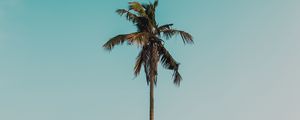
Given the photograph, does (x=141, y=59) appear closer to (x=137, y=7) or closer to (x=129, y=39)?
(x=129, y=39)

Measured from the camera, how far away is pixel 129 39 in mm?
26438

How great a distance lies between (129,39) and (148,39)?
1.19m

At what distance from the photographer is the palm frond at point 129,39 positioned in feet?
86.1

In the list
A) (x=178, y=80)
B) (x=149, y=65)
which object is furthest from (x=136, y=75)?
(x=178, y=80)

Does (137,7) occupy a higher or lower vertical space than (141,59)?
higher

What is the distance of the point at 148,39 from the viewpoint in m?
26.7

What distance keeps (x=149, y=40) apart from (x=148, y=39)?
218 millimetres

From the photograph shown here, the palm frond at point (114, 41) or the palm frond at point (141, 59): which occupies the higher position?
the palm frond at point (114, 41)

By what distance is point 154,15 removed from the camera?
27.9 m

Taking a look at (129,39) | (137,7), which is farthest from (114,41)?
(137,7)

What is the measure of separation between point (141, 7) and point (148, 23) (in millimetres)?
1416

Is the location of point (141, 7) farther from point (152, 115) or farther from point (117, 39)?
point (152, 115)

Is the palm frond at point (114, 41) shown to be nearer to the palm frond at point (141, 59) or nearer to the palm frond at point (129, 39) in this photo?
the palm frond at point (129, 39)

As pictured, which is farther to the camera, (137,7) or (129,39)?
(137,7)
